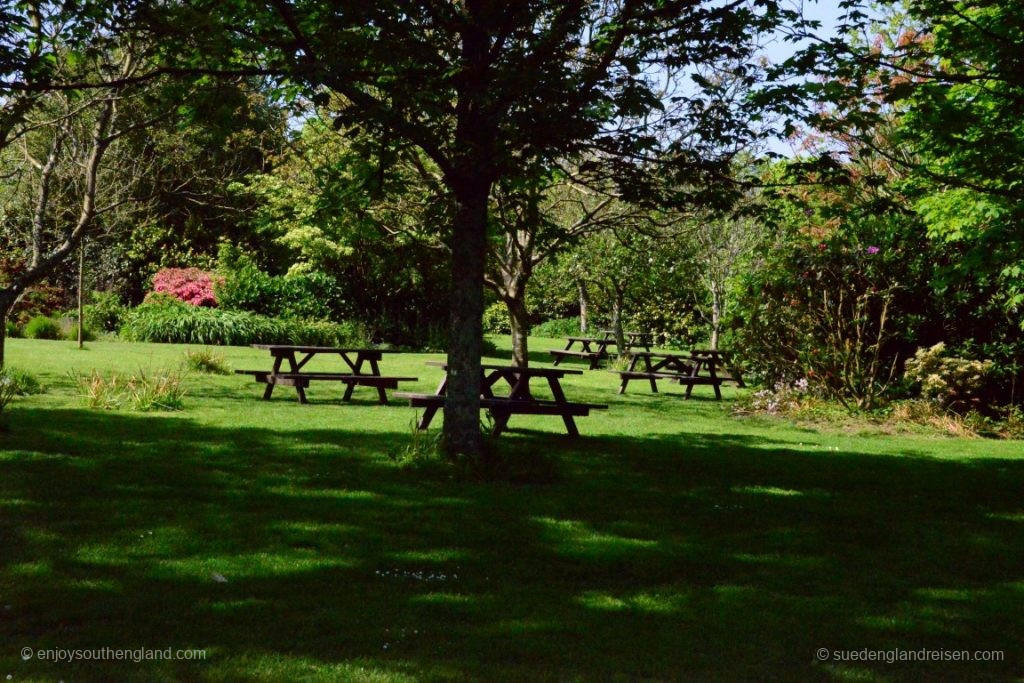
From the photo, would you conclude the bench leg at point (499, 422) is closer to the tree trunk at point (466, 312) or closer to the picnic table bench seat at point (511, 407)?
the picnic table bench seat at point (511, 407)

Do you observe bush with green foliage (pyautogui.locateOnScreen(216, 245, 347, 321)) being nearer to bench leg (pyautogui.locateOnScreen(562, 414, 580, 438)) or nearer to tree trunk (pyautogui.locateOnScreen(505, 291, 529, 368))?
tree trunk (pyautogui.locateOnScreen(505, 291, 529, 368))

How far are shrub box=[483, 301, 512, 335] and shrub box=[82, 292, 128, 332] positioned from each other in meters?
15.2

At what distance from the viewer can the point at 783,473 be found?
33.2 ft

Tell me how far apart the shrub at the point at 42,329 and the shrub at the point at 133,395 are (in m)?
13.1

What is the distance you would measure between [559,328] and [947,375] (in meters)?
30.4

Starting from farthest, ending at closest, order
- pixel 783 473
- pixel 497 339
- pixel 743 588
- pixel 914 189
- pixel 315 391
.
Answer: pixel 497 339 < pixel 315 391 < pixel 914 189 < pixel 783 473 < pixel 743 588

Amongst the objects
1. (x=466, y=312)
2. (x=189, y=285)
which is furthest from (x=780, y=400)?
(x=189, y=285)

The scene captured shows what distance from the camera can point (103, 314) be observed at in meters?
27.7

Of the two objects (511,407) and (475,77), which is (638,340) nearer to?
(511,407)

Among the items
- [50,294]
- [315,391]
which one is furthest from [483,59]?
[50,294]

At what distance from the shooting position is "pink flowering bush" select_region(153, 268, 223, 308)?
98.2 ft

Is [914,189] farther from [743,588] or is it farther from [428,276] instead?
[428,276]

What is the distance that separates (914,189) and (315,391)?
1013 cm

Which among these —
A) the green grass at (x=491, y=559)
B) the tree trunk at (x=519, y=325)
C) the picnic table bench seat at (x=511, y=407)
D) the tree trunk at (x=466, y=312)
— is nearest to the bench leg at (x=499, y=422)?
the picnic table bench seat at (x=511, y=407)
